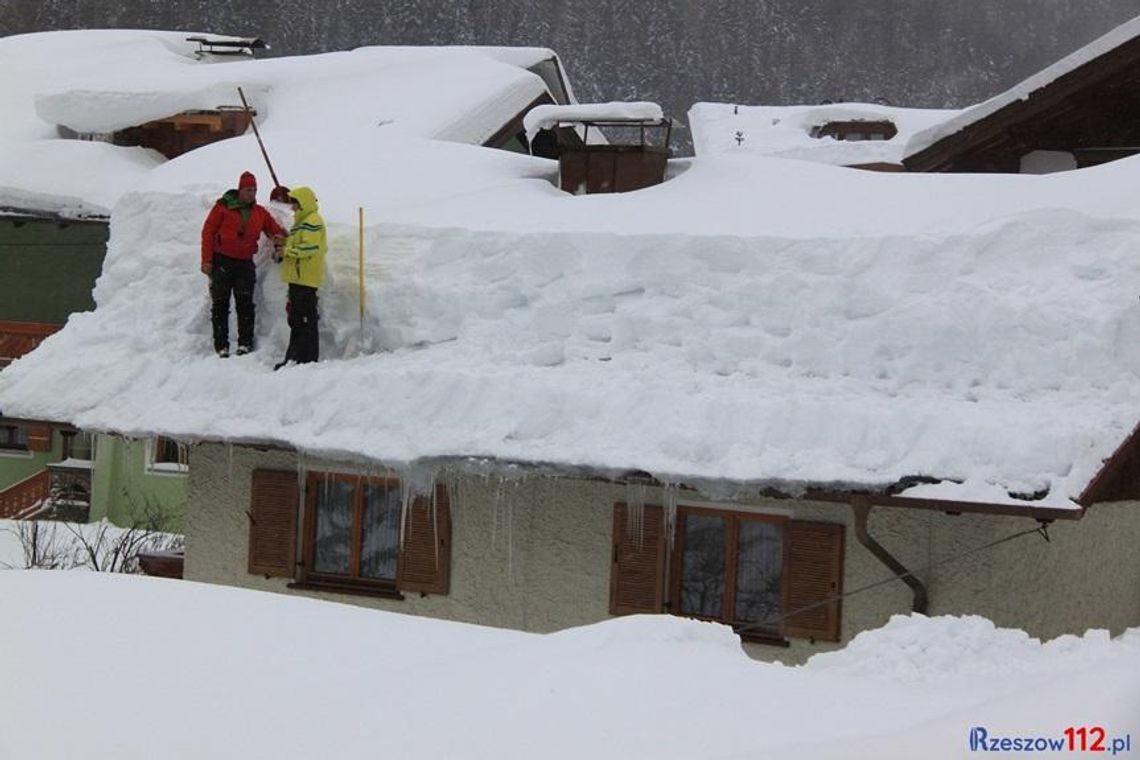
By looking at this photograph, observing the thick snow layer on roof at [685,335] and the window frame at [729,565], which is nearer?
the thick snow layer on roof at [685,335]

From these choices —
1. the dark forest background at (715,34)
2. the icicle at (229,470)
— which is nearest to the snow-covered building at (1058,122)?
the icicle at (229,470)

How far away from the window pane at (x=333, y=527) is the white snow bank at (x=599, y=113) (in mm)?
3963

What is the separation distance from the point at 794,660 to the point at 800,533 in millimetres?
787

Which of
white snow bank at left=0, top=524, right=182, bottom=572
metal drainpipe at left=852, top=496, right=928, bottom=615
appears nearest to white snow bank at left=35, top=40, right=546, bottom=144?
white snow bank at left=0, top=524, right=182, bottom=572

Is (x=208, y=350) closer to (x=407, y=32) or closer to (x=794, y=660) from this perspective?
(x=794, y=660)

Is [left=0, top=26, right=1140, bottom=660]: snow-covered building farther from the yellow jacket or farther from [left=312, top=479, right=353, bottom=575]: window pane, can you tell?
the yellow jacket

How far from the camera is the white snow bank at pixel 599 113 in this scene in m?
11.2

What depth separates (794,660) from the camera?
26.6 feet

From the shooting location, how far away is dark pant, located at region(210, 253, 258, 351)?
30.3 ft

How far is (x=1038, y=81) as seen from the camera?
11.4 metres

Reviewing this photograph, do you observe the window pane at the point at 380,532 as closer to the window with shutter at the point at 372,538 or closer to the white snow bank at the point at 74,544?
the window with shutter at the point at 372,538

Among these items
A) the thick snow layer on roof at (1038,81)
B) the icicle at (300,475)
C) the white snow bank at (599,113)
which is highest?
the thick snow layer on roof at (1038,81)

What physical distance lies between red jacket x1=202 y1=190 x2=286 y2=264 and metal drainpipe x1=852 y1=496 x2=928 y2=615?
460cm

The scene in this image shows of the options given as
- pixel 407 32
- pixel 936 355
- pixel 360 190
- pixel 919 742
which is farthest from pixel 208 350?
pixel 407 32
